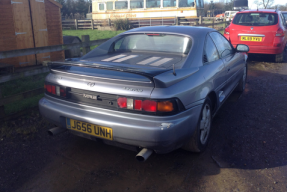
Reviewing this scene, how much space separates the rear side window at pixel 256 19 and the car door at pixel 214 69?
5720 mm

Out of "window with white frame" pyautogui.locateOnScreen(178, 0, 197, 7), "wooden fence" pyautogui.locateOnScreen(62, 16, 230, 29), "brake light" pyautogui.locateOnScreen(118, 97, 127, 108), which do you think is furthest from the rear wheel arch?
"window with white frame" pyautogui.locateOnScreen(178, 0, 197, 7)

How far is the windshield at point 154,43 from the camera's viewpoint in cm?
351

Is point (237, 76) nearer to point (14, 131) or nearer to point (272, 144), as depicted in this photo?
point (272, 144)

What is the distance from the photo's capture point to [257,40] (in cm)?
849

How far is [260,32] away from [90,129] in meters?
7.50

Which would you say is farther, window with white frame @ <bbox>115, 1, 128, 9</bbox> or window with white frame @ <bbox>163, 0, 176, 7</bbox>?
window with white frame @ <bbox>115, 1, 128, 9</bbox>

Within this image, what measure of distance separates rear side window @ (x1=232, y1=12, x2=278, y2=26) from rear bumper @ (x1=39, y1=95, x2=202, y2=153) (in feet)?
23.3

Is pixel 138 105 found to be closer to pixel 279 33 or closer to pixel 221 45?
pixel 221 45

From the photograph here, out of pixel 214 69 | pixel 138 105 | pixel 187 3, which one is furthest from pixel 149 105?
pixel 187 3

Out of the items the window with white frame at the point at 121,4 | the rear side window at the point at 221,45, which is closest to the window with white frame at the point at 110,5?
the window with white frame at the point at 121,4

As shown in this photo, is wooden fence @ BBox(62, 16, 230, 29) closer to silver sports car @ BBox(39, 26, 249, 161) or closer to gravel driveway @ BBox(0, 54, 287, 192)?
silver sports car @ BBox(39, 26, 249, 161)

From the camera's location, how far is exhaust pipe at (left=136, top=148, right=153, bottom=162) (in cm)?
252

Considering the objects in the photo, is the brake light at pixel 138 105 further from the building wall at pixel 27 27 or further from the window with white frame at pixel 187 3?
the window with white frame at pixel 187 3

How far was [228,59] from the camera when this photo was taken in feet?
14.0
